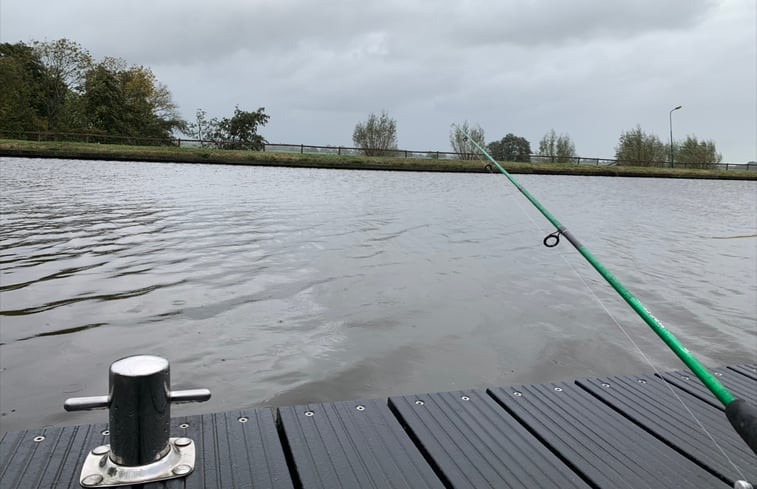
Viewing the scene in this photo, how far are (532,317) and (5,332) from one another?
15.3ft

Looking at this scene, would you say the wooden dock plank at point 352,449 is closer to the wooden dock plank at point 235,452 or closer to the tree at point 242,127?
the wooden dock plank at point 235,452

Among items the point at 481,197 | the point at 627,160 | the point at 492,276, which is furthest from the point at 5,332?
the point at 627,160

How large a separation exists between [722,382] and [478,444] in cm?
196

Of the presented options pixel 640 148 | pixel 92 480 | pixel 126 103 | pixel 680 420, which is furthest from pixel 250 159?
pixel 640 148

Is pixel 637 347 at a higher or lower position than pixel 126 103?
lower

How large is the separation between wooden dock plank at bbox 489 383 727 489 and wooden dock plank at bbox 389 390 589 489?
0.29 feet

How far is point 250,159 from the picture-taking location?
3294 centimetres

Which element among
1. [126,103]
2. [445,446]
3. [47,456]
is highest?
[126,103]

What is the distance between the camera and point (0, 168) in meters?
19.6

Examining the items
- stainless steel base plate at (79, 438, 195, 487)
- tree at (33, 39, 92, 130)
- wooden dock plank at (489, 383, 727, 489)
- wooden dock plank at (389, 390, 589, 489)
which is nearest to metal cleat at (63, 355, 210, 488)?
stainless steel base plate at (79, 438, 195, 487)

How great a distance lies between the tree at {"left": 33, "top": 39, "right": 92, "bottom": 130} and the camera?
45.6 m

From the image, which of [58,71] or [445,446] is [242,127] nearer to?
[58,71]

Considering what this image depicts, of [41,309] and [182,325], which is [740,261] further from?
[41,309]

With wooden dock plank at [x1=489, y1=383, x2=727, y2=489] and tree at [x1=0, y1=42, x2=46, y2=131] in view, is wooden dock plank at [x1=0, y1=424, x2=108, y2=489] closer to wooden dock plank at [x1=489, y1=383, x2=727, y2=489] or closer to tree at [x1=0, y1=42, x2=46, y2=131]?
wooden dock plank at [x1=489, y1=383, x2=727, y2=489]
